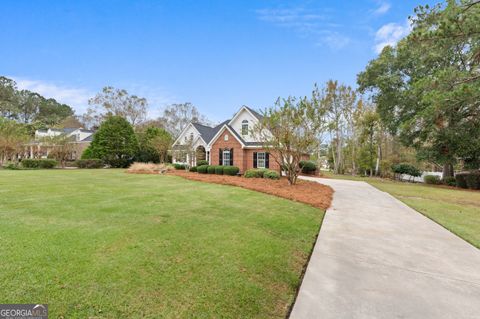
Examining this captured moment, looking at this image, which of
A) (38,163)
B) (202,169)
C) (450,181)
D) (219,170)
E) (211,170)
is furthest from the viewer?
(38,163)

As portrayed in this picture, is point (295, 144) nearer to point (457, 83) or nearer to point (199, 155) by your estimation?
point (457, 83)

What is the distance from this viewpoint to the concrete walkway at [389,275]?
2.43 meters

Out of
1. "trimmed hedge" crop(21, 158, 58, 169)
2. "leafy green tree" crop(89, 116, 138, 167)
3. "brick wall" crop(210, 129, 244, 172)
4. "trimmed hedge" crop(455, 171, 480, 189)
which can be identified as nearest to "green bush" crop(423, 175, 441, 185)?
"trimmed hedge" crop(455, 171, 480, 189)

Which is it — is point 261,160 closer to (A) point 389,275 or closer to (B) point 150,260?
(A) point 389,275

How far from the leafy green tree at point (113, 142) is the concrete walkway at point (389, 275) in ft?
91.4

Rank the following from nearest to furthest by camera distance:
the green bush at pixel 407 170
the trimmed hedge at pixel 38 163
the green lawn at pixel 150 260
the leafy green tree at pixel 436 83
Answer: the green lawn at pixel 150 260, the leafy green tree at pixel 436 83, the trimmed hedge at pixel 38 163, the green bush at pixel 407 170

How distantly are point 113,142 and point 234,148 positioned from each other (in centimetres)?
1617

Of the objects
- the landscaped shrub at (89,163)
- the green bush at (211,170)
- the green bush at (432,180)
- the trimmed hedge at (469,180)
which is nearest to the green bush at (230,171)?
the green bush at (211,170)

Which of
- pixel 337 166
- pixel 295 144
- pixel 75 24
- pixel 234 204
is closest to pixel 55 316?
pixel 234 204

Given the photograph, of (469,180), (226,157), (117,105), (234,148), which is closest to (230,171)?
(226,157)

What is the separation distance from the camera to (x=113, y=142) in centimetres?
2669

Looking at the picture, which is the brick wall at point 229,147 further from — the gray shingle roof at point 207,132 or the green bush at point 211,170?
the green bush at point 211,170

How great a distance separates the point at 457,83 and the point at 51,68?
27.9 m

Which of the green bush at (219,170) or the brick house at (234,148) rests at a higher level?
the brick house at (234,148)
